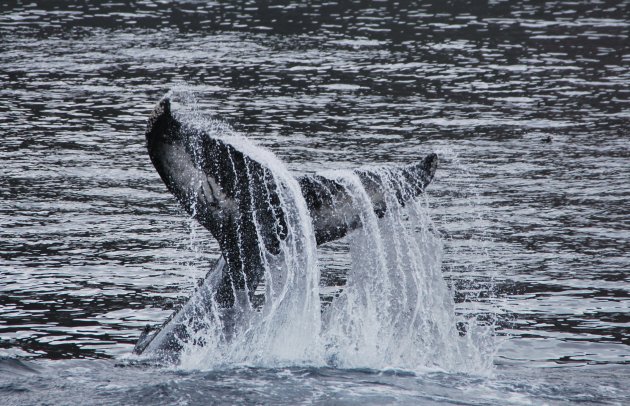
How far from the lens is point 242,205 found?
379 inches

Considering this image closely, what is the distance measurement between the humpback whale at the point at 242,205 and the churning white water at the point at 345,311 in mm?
39

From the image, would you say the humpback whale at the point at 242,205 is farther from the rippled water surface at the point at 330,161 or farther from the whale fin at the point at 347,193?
the rippled water surface at the point at 330,161

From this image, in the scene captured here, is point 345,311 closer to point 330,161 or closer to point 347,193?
point 347,193

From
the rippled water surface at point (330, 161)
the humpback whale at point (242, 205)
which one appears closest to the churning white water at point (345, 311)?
the humpback whale at point (242, 205)

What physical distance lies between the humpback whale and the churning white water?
4 centimetres

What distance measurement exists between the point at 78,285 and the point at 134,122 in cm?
901

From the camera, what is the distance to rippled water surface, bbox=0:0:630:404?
1039cm

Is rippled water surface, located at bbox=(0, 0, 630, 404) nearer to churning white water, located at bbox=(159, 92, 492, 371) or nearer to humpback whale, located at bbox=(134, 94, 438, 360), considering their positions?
churning white water, located at bbox=(159, 92, 492, 371)

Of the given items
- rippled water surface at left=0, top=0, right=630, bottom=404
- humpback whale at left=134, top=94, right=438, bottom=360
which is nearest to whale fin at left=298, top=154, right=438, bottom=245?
humpback whale at left=134, top=94, right=438, bottom=360

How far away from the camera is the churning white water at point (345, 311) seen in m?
9.75

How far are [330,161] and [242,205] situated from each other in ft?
31.1

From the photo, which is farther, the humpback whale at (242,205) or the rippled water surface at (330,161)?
the rippled water surface at (330,161)

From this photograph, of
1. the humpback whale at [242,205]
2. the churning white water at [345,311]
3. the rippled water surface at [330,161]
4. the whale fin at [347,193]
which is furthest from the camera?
the rippled water surface at [330,161]

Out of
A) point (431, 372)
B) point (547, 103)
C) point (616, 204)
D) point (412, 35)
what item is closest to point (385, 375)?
point (431, 372)
